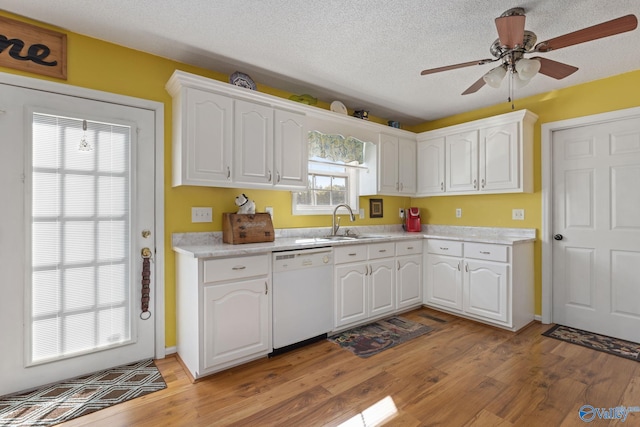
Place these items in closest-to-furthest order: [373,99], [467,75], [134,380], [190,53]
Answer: [134,380]
[190,53]
[467,75]
[373,99]

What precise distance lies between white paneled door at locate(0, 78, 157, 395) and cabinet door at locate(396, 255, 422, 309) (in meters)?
2.43

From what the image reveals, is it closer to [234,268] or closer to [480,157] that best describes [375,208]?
[480,157]

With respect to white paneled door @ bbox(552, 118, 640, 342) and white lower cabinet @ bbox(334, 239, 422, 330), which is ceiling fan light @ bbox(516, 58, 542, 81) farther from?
white lower cabinet @ bbox(334, 239, 422, 330)

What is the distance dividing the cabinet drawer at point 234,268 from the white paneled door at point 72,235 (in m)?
0.64

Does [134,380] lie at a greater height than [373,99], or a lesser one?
lesser

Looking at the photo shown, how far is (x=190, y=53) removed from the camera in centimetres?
247

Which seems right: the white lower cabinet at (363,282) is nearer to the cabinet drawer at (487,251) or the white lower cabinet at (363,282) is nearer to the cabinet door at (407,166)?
the cabinet drawer at (487,251)

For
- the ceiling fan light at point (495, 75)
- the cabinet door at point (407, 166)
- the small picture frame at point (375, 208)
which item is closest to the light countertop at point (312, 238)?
the small picture frame at point (375, 208)

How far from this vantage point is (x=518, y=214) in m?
3.45

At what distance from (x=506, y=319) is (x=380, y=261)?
4.29 ft

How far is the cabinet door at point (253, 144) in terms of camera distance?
2.58 meters

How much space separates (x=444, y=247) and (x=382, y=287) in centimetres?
88

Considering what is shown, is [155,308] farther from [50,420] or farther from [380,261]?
[380,261]

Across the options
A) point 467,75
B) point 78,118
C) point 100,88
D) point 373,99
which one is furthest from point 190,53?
point 467,75
